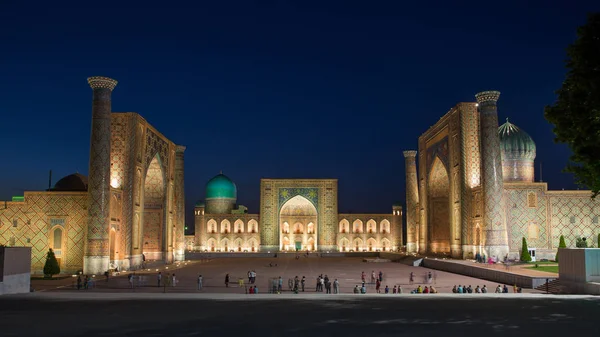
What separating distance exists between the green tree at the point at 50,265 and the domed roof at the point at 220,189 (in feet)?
96.6

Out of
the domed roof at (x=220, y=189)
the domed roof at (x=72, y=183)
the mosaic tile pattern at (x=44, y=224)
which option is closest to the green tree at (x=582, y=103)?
the mosaic tile pattern at (x=44, y=224)

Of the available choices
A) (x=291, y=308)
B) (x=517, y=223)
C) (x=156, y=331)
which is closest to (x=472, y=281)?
(x=517, y=223)

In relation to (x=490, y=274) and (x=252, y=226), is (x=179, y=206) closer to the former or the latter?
(x=252, y=226)

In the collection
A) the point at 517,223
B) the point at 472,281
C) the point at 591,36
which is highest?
the point at 591,36

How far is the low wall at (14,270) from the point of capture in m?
12.9

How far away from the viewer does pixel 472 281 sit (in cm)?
1875

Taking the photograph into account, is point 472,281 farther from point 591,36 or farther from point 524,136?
point 524,136

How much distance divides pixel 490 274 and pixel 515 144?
43.2ft

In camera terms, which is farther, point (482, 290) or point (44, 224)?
point (44, 224)

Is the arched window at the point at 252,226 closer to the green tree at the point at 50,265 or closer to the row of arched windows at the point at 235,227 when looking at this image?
the row of arched windows at the point at 235,227

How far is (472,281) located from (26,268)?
1372 cm

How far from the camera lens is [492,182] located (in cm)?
2377

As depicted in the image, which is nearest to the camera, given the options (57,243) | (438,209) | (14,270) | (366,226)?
(14,270)

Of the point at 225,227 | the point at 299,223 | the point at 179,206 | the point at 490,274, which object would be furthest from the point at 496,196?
the point at 225,227
